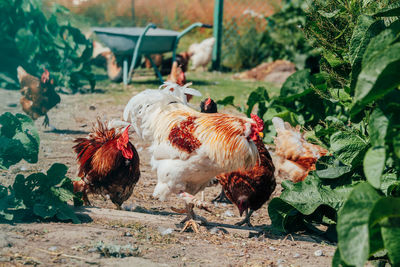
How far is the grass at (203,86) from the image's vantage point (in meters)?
8.02

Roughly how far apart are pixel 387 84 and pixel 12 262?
1922 millimetres

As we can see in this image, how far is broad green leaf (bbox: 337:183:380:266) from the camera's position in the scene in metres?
1.65

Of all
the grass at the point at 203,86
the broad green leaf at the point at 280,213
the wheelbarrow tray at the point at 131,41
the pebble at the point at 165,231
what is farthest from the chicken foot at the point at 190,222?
the wheelbarrow tray at the point at 131,41

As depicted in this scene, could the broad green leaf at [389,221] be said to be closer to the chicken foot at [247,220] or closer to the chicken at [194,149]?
the chicken at [194,149]

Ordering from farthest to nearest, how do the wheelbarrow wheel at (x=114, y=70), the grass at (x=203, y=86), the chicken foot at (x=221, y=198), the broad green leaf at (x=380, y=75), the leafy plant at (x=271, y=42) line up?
the leafy plant at (x=271, y=42), the wheelbarrow wheel at (x=114, y=70), the grass at (x=203, y=86), the chicken foot at (x=221, y=198), the broad green leaf at (x=380, y=75)

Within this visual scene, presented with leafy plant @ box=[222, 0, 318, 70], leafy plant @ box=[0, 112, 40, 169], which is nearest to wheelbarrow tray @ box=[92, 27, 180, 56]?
leafy plant @ box=[222, 0, 318, 70]

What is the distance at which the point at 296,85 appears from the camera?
4.88 metres

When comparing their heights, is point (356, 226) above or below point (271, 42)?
below

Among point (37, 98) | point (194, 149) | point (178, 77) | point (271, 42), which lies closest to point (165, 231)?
point (194, 149)

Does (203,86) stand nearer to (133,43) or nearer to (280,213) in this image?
(133,43)

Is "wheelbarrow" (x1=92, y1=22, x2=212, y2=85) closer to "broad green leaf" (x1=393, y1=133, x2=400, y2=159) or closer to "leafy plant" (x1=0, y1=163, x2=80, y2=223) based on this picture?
"leafy plant" (x1=0, y1=163, x2=80, y2=223)

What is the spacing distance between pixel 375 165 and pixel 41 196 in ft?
6.91

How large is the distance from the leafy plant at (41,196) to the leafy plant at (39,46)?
5.36 metres

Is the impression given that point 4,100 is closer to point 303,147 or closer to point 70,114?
point 70,114
